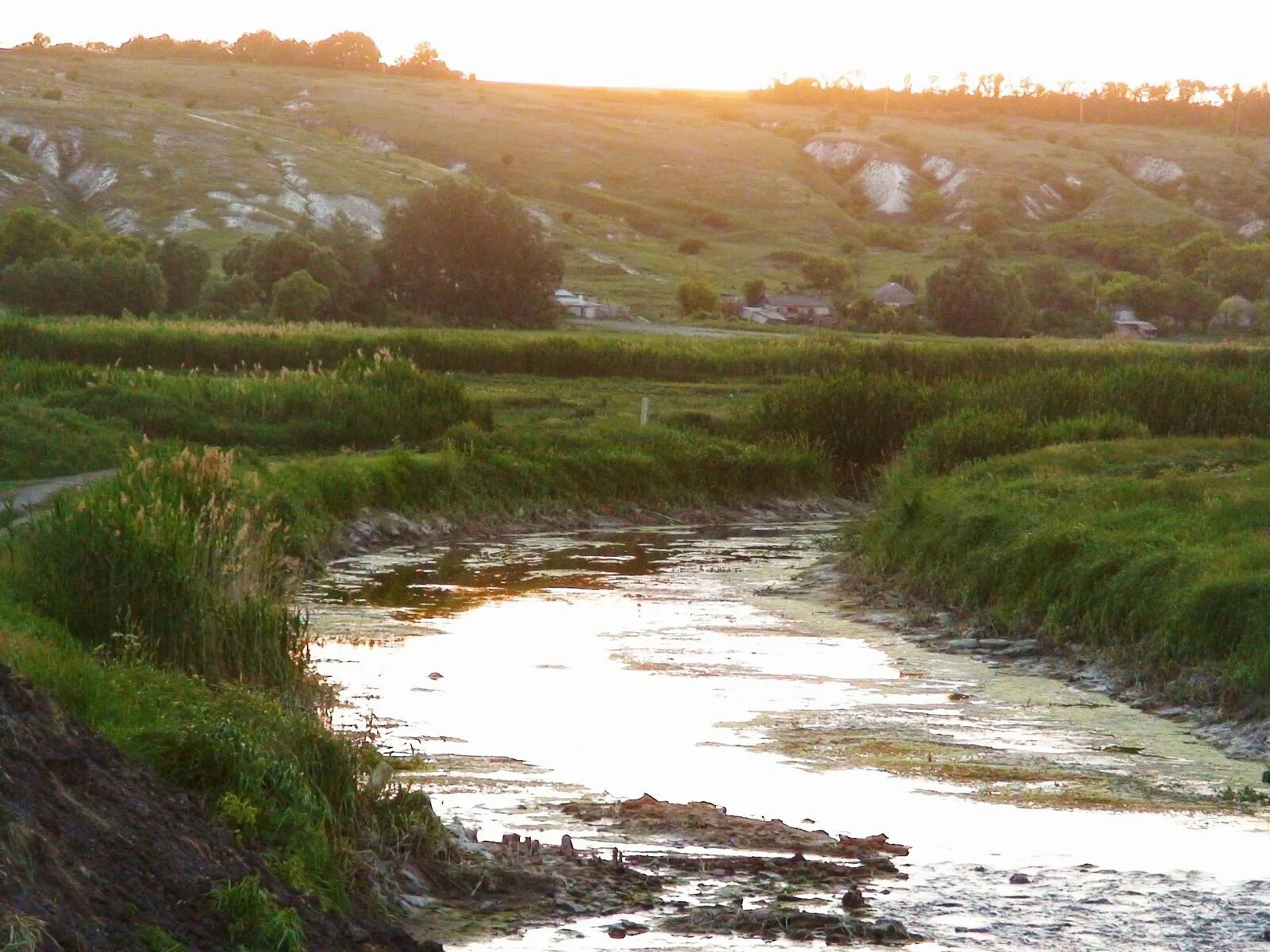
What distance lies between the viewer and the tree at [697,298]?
117 meters

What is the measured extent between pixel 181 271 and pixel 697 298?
41055mm

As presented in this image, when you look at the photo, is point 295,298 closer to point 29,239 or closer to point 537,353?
point 29,239

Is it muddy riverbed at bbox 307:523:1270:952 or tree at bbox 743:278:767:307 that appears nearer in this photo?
muddy riverbed at bbox 307:523:1270:952

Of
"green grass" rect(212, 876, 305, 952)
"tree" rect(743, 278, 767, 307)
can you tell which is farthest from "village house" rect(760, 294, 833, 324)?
"green grass" rect(212, 876, 305, 952)

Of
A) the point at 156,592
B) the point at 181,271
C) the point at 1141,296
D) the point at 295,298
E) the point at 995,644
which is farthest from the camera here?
the point at 1141,296

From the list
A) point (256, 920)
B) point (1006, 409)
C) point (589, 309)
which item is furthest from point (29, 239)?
point (256, 920)

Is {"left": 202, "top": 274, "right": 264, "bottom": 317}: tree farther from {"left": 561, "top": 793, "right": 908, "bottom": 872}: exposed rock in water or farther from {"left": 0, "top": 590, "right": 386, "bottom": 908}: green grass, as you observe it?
{"left": 0, "top": 590, "right": 386, "bottom": 908}: green grass

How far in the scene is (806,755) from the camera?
14.9 m

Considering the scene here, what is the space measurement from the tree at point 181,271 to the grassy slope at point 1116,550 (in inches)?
2299

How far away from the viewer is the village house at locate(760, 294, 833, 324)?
4781 inches

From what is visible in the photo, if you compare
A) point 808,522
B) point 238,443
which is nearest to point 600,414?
point 808,522

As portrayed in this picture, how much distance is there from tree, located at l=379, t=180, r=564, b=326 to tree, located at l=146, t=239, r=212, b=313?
924cm

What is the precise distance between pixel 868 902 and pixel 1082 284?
437 ft

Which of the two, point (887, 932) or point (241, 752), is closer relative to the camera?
point (887, 932)
